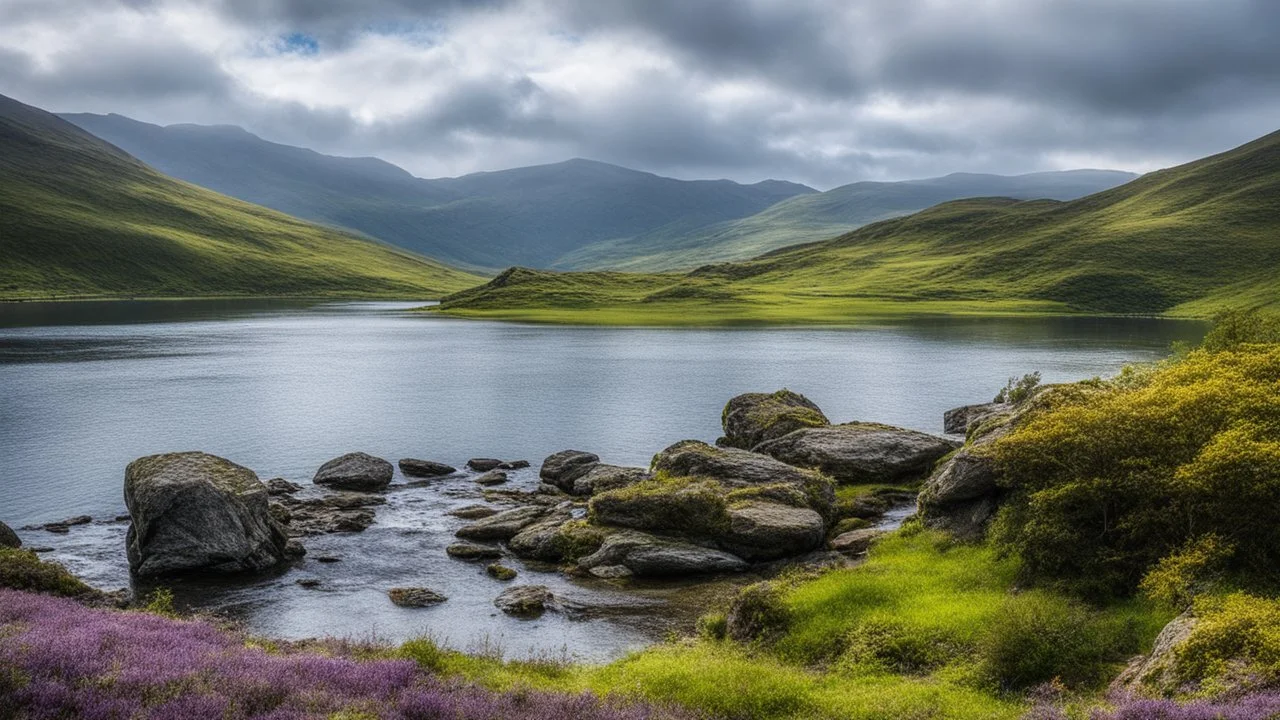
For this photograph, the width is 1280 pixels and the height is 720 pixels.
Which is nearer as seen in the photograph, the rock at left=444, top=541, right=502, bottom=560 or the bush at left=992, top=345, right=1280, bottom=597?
the bush at left=992, top=345, right=1280, bottom=597

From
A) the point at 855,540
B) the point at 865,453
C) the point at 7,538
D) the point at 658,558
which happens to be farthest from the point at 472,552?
the point at 865,453

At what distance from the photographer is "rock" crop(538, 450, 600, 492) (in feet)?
164

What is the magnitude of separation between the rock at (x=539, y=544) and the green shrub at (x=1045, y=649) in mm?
20283

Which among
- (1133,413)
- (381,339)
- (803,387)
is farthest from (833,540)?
(381,339)

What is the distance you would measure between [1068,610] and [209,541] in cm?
3074

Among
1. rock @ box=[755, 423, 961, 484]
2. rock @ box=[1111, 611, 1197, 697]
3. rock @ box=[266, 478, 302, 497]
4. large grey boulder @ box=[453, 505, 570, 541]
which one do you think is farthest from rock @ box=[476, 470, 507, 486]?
rock @ box=[1111, 611, 1197, 697]

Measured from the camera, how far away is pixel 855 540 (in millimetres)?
35688

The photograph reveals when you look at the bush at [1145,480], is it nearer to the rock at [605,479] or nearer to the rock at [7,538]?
the rock at [605,479]

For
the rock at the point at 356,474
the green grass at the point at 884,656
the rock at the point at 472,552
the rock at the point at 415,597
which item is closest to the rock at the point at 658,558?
the rock at the point at 472,552

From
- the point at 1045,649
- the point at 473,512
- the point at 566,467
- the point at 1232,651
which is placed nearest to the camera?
the point at 1232,651

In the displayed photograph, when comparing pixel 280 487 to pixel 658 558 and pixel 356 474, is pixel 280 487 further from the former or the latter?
pixel 658 558

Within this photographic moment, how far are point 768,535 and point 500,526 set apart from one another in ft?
42.7

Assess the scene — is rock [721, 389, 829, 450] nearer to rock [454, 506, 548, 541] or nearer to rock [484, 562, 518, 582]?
rock [454, 506, 548, 541]

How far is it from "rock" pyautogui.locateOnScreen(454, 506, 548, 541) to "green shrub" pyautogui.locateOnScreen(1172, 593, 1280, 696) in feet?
94.4
